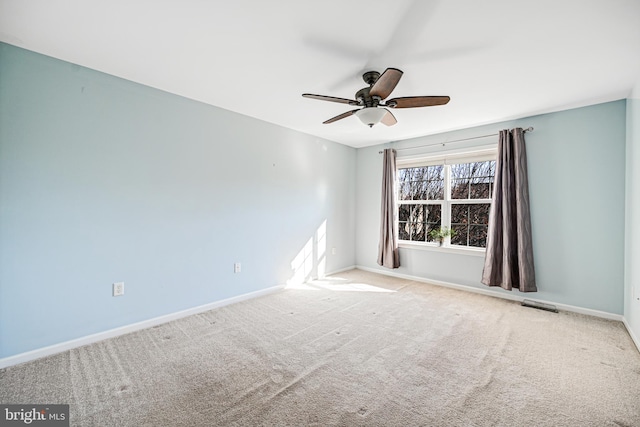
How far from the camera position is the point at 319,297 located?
12.2 feet

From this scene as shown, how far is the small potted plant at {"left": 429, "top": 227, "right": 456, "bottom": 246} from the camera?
14.0 feet

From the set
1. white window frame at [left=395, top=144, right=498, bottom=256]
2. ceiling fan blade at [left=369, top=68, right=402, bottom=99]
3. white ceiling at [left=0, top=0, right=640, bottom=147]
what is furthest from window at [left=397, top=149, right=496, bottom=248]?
ceiling fan blade at [left=369, top=68, right=402, bottom=99]

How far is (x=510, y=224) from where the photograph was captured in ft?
11.5

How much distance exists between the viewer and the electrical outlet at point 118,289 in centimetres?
256

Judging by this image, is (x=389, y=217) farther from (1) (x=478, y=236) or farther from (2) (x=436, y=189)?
(1) (x=478, y=236)

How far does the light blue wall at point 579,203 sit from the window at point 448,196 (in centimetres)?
55

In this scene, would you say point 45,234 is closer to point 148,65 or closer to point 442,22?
point 148,65

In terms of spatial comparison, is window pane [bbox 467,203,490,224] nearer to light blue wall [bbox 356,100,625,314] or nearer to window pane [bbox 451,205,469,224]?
window pane [bbox 451,205,469,224]

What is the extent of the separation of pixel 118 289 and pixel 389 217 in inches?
148

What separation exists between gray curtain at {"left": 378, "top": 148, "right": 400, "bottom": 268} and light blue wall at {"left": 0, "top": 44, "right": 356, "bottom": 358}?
1.83m

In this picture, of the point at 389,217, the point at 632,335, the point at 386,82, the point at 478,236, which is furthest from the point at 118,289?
the point at 632,335

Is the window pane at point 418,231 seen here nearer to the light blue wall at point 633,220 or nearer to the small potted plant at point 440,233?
the small potted plant at point 440,233

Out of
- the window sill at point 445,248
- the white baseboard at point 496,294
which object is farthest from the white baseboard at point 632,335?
the window sill at point 445,248

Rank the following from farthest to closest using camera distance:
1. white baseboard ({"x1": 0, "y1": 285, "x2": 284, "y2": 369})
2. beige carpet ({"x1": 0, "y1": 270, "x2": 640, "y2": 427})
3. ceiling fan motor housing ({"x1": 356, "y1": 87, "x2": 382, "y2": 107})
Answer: ceiling fan motor housing ({"x1": 356, "y1": 87, "x2": 382, "y2": 107})
white baseboard ({"x1": 0, "y1": 285, "x2": 284, "y2": 369})
beige carpet ({"x1": 0, "y1": 270, "x2": 640, "y2": 427})
